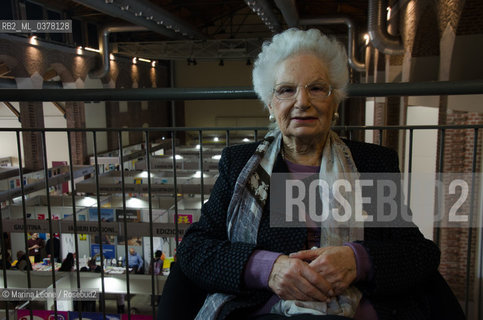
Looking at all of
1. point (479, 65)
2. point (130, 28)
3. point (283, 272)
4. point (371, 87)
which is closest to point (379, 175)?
point (283, 272)

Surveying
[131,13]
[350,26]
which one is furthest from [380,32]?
[131,13]

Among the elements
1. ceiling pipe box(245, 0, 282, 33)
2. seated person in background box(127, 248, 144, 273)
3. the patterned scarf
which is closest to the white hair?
the patterned scarf

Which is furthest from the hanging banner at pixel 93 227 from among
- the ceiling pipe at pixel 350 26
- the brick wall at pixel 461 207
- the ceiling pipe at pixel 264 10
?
the ceiling pipe at pixel 350 26

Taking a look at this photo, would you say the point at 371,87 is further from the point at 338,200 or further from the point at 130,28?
the point at 130,28

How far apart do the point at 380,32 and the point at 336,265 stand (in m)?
9.28

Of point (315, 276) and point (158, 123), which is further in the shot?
point (158, 123)

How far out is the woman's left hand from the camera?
1.29m

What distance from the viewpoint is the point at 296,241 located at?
145cm

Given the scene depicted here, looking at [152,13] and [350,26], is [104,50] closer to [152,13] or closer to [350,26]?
[152,13]

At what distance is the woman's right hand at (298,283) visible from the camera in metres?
1.28

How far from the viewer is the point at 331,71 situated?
1567 mm

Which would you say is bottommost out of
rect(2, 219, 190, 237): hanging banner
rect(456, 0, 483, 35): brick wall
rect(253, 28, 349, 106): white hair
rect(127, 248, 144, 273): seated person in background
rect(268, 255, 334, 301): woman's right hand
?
rect(127, 248, 144, 273): seated person in background

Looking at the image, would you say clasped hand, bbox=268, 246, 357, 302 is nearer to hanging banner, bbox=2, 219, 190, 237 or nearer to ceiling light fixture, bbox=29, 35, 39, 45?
hanging banner, bbox=2, 219, 190, 237

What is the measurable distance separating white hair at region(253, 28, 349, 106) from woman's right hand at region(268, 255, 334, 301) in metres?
0.68
